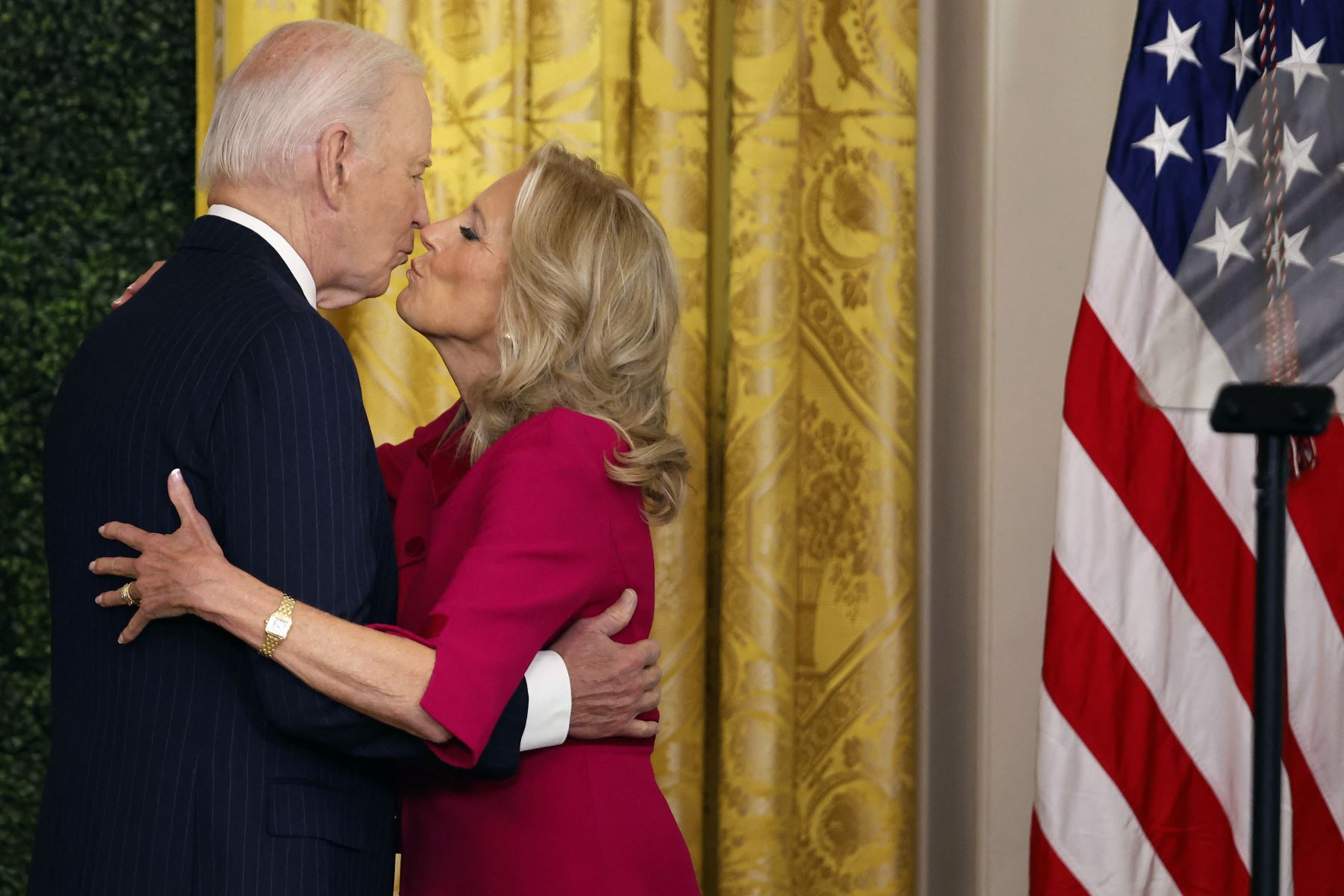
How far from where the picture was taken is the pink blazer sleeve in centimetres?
153

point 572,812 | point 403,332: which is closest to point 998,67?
point 403,332

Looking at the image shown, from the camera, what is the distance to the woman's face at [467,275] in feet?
6.50

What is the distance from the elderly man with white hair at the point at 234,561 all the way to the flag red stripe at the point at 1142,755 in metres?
0.92

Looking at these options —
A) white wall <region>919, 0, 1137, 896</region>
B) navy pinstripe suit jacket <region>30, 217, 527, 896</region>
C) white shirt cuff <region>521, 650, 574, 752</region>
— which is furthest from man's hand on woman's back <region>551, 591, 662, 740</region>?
white wall <region>919, 0, 1137, 896</region>

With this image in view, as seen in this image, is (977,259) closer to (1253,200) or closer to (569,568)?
(1253,200)

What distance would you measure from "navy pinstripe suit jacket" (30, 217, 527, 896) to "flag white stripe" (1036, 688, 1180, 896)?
1.00 m

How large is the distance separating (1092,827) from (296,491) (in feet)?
4.63

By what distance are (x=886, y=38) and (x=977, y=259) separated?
53 cm

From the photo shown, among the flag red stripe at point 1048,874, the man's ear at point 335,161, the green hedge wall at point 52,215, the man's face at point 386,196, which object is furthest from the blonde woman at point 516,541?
the green hedge wall at point 52,215

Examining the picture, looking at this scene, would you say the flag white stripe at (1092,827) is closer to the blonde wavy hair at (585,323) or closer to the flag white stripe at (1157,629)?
the flag white stripe at (1157,629)

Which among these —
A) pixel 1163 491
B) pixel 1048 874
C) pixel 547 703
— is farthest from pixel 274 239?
Result: pixel 1048 874

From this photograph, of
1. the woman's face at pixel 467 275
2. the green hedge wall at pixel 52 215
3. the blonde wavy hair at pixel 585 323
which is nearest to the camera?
the blonde wavy hair at pixel 585 323

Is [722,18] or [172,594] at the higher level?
[722,18]

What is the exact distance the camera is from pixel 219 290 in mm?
1577
